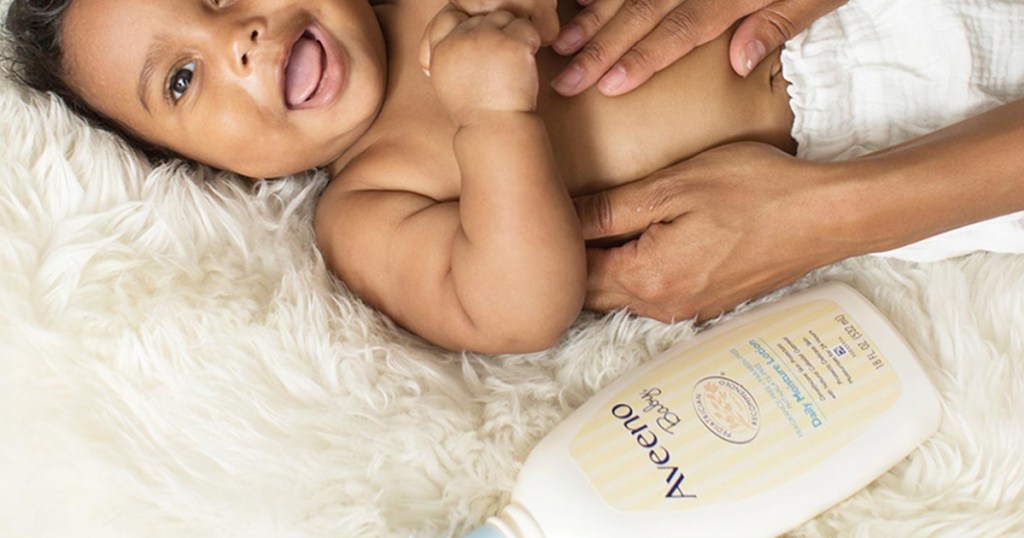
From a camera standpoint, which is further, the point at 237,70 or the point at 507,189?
the point at 237,70

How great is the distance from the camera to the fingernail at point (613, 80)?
1040 millimetres

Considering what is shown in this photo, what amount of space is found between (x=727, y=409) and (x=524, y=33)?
1.40 feet

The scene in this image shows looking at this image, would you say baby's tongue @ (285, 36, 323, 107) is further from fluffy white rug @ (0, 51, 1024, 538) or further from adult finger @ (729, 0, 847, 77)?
adult finger @ (729, 0, 847, 77)

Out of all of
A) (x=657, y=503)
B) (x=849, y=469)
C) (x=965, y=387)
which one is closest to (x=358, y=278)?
(x=657, y=503)

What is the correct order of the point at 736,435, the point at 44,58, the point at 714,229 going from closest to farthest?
1. the point at 736,435
2. the point at 714,229
3. the point at 44,58

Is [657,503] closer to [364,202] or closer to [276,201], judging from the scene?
[364,202]

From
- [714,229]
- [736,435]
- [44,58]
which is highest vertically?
[44,58]

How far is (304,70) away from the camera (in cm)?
→ 104

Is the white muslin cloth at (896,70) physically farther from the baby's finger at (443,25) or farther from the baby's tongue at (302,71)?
the baby's tongue at (302,71)

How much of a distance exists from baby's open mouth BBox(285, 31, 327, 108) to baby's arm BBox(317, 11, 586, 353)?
161 millimetres

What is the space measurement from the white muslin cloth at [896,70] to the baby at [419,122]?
0.14 feet

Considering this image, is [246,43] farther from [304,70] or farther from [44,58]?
[44,58]

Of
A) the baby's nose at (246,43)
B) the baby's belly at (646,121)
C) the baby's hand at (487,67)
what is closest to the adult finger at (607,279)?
the baby's belly at (646,121)

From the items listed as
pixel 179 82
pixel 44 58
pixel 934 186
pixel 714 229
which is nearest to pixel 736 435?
pixel 714 229
